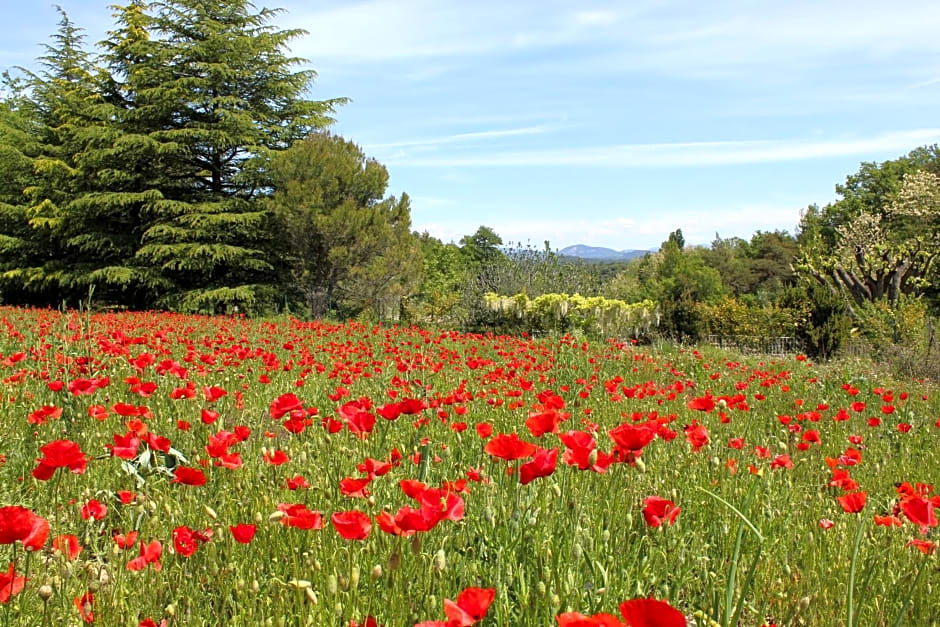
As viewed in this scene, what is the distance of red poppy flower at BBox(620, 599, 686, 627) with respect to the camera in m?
0.72

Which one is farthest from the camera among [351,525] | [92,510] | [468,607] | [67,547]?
[92,510]

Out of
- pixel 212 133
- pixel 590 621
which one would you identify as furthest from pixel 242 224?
pixel 590 621

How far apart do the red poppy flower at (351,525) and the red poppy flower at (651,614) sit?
0.72 metres

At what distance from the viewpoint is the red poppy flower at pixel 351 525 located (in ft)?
4.28

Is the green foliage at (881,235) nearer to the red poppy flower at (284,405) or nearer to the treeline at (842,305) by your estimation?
the treeline at (842,305)

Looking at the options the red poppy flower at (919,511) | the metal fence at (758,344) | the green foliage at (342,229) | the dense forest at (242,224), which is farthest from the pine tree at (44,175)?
the red poppy flower at (919,511)

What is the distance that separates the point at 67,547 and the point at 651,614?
5.23ft

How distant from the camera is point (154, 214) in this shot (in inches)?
776

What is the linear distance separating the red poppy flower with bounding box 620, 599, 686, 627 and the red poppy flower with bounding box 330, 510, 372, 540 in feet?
2.37

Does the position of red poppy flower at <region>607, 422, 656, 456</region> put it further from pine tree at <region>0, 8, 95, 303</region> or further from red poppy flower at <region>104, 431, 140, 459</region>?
pine tree at <region>0, 8, 95, 303</region>

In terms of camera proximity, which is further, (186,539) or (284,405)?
(284,405)

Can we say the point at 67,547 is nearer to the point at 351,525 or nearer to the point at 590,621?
the point at 351,525

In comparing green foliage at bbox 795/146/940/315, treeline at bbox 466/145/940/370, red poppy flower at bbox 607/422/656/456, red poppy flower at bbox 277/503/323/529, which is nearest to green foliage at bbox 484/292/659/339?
treeline at bbox 466/145/940/370

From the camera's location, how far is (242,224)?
1792 centimetres
